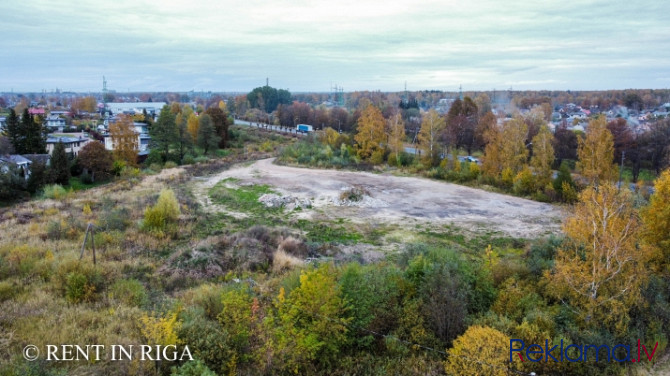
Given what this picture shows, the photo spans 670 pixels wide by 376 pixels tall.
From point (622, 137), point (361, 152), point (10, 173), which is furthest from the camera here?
point (361, 152)

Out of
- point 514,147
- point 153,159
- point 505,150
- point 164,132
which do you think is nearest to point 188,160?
point 153,159

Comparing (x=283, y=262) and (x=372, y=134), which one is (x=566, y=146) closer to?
(x=372, y=134)

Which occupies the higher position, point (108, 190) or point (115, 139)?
point (115, 139)

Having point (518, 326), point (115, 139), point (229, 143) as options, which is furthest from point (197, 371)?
point (229, 143)

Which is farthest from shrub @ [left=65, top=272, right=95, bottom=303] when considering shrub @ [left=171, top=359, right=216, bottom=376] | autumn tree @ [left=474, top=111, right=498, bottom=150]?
autumn tree @ [left=474, top=111, right=498, bottom=150]

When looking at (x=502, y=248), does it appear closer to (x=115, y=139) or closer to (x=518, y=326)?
(x=518, y=326)

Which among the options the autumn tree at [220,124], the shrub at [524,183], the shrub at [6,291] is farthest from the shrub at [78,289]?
the autumn tree at [220,124]

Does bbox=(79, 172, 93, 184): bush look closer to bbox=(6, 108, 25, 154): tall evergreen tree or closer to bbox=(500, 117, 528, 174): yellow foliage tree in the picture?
bbox=(6, 108, 25, 154): tall evergreen tree
